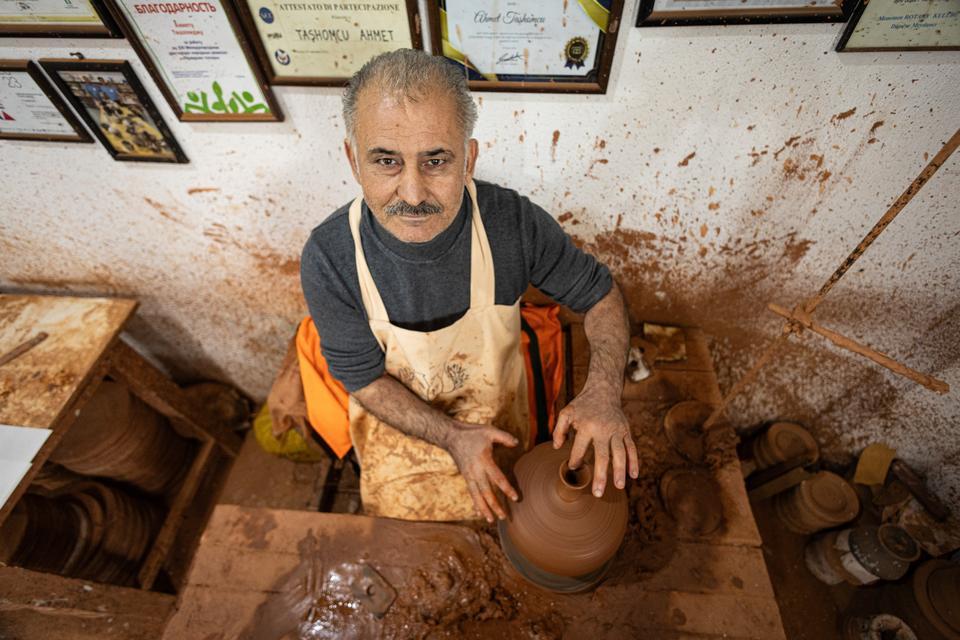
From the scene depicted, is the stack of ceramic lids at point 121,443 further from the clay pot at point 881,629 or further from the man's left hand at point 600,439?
the clay pot at point 881,629

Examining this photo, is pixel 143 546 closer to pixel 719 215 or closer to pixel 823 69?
pixel 719 215

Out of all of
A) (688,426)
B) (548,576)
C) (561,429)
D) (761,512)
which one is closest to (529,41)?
(561,429)

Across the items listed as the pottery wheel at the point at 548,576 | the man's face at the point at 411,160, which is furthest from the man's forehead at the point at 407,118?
the pottery wheel at the point at 548,576

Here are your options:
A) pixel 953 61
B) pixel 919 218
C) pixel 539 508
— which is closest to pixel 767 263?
pixel 919 218

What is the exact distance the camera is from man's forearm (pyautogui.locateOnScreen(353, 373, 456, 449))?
5.35 feet

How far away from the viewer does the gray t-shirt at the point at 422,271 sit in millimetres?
1531

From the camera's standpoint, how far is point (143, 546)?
2.58 m

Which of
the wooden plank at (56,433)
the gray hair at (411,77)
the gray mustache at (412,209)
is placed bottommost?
the wooden plank at (56,433)

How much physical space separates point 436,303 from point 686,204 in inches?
44.1

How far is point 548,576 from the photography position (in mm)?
1435

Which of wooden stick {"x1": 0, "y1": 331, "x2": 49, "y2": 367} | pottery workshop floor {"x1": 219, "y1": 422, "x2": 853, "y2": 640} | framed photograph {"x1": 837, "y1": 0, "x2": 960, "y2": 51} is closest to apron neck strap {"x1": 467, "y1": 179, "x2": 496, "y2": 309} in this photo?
framed photograph {"x1": 837, "y1": 0, "x2": 960, "y2": 51}

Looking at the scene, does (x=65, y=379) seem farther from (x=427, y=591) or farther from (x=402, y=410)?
(x=427, y=591)

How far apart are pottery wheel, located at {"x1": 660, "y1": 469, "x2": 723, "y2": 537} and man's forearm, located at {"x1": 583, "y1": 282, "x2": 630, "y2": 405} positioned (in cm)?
47

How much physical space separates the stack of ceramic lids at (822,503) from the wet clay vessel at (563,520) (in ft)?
5.92
